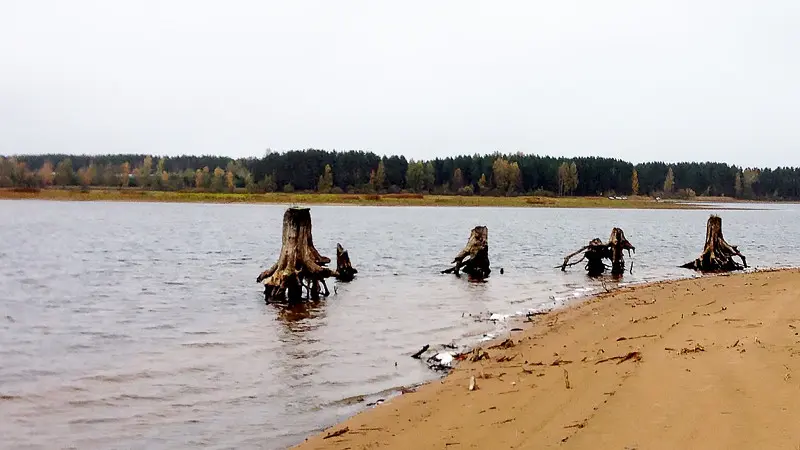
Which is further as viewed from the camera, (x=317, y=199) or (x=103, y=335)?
(x=317, y=199)

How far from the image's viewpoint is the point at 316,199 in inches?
5276

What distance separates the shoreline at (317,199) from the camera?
130375 millimetres

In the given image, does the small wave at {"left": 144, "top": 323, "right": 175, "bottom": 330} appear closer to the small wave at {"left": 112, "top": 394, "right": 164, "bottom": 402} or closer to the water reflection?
the water reflection

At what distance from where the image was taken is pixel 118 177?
15850cm

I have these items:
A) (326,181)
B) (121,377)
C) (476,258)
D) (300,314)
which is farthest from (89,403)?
(326,181)

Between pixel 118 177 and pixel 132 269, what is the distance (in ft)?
470

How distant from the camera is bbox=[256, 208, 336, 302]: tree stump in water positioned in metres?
18.9

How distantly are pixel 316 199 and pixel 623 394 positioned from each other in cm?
12886

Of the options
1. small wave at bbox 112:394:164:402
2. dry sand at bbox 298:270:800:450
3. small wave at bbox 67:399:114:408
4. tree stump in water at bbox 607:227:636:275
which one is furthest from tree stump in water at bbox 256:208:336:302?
tree stump in water at bbox 607:227:636:275

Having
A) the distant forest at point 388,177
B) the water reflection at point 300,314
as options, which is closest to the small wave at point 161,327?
the water reflection at point 300,314

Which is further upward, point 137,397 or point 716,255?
point 716,255

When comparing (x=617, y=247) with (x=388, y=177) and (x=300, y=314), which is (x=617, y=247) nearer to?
(x=300, y=314)

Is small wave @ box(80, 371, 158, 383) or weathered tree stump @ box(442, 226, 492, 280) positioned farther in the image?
weathered tree stump @ box(442, 226, 492, 280)

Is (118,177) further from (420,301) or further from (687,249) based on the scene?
(420,301)
